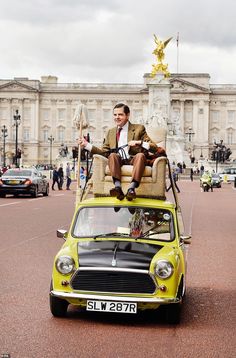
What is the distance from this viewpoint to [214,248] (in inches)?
607

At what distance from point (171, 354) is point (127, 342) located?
54 centimetres

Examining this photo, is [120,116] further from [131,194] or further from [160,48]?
[160,48]

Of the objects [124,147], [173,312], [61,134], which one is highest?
[61,134]

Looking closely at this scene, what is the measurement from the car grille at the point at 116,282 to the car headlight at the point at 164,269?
0.11 m

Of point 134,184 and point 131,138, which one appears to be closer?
point 134,184

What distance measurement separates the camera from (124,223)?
8508mm

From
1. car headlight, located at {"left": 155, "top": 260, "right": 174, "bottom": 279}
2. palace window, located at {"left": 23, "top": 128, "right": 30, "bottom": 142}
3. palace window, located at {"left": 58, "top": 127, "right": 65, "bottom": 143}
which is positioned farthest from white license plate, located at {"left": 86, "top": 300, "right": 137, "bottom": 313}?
palace window, located at {"left": 58, "top": 127, "right": 65, "bottom": 143}

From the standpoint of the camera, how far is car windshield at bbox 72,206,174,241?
8.47 meters

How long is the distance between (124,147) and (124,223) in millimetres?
1280

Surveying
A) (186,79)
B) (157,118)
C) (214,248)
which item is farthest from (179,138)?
(214,248)

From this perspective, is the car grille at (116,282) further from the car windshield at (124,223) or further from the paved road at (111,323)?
the car windshield at (124,223)

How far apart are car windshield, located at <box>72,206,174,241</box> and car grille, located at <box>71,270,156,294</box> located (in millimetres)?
793

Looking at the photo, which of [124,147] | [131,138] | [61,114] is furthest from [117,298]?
[61,114]

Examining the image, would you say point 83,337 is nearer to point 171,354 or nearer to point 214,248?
point 171,354
